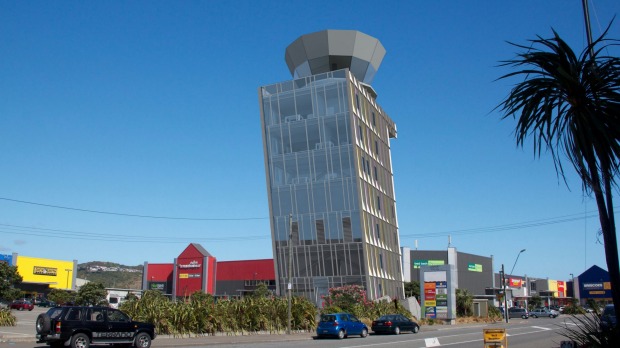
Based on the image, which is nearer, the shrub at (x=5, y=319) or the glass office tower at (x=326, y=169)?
the shrub at (x=5, y=319)

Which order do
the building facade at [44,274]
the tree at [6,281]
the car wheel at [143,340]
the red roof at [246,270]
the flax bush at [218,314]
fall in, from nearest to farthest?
the car wheel at [143,340], the flax bush at [218,314], the tree at [6,281], the building facade at [44,274], the red roof at [246,270]

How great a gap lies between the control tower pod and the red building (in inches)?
1404

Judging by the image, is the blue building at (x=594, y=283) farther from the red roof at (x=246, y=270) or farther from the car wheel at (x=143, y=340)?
the red roof at (x=246, y=270)

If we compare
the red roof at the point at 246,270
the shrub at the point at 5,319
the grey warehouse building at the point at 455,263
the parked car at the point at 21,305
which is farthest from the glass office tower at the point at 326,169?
the shrub at the point at 5,319

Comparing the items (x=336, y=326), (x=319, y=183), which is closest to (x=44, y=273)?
(x=319, y=183)

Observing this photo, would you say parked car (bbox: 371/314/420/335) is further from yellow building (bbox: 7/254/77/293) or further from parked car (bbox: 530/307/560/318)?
yellow building (bbox: 7/254/77/293)

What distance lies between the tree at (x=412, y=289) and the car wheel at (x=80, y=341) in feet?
233

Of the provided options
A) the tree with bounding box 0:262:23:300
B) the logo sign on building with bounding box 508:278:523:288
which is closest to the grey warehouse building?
the logo sign on building with bounding box 508:278:523:288

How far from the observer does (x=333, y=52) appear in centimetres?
6612

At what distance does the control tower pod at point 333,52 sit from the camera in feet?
216

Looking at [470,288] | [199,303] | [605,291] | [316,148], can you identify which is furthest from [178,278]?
[605,291]

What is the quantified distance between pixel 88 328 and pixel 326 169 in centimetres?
4413

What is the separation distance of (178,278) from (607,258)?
87.9m

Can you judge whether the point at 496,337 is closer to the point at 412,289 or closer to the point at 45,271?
the point at 412,289
